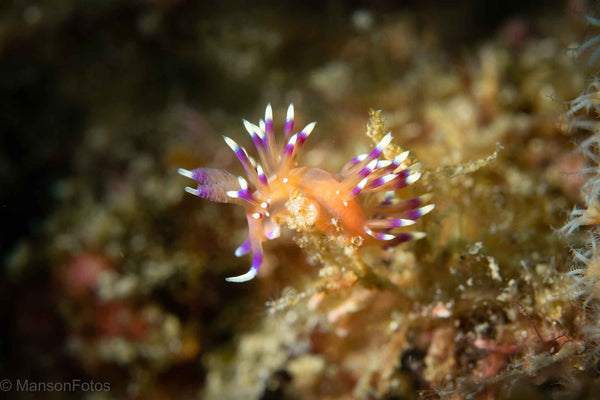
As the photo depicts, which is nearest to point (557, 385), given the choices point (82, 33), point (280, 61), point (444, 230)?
point (444, 230)

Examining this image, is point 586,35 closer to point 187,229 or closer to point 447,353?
point 447,353

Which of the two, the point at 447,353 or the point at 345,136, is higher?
the point at 345,136

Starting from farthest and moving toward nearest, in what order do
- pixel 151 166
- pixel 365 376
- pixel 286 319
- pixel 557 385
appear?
1. pixel 151 166
2. pixel 286 319
3. pixel 365 376
4. pixel 557 385

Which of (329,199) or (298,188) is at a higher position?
(298,188)

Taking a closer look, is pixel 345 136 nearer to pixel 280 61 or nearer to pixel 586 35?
pixel 280 61

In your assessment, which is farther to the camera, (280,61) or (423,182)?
(280,61)

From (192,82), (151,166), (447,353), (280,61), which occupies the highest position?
(192,82)

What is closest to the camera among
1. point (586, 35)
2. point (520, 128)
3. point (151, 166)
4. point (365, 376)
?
point (586, 35)
